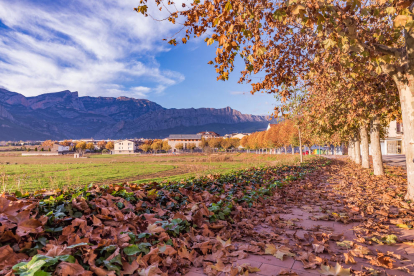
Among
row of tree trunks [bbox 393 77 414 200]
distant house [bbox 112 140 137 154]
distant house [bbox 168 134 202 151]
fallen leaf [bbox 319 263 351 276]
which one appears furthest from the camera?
distant house [bbox 168 134 202 151]

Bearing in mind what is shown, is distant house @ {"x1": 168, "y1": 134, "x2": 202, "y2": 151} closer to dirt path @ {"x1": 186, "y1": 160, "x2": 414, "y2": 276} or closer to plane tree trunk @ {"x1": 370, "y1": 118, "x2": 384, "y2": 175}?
plane tree trunk @ {"x1": 370, "y1": 118, "x2": 384, "y2": 175}

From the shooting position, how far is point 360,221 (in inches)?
174

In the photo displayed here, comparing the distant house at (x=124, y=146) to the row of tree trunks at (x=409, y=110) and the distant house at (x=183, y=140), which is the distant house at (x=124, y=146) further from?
the row of tree trunks at (x=409, y=110)

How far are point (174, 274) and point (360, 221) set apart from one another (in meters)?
3.88

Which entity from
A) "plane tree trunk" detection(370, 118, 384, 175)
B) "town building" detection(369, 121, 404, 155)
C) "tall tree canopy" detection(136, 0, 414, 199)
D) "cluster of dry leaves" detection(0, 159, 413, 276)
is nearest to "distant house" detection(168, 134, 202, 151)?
"town building" detection(369, 121, 404, 155)

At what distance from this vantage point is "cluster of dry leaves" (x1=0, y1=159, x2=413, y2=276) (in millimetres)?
2252

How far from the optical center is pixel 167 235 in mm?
3037

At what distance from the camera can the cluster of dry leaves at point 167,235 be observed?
2252 millimetres

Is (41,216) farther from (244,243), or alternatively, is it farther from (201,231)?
(244,243)

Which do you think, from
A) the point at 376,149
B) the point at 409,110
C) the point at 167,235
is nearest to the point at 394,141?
the point at 376,149

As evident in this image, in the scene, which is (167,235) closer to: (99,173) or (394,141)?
(99,173)

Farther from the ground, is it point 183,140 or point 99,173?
point 183,140

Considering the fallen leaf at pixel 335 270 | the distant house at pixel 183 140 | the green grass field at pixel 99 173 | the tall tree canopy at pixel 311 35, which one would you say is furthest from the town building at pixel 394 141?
the distant house at pixel 183 140

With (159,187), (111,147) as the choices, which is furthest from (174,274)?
(111,147)
